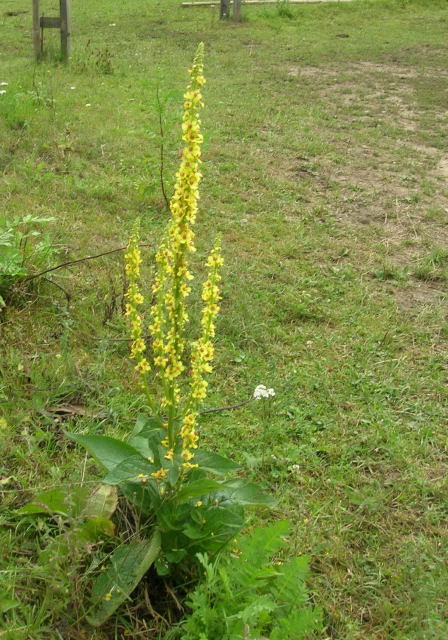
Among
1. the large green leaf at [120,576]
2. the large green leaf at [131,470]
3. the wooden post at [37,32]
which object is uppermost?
the wooden post at [37,32]

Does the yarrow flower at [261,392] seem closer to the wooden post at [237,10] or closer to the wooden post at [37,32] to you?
the wooden post at [37,32]

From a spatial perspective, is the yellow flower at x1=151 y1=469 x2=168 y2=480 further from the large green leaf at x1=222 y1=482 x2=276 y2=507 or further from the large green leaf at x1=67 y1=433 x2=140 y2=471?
the large green leaf at x1=222 y1=482 x2=276 y2=507

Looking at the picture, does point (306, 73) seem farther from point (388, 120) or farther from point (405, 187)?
point (405, 187)

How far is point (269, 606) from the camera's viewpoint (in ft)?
6.31

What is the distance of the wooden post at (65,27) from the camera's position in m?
8.82

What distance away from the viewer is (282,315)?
4238mm

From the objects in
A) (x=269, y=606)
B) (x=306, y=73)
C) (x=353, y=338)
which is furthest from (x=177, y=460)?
(x=306, y=73)

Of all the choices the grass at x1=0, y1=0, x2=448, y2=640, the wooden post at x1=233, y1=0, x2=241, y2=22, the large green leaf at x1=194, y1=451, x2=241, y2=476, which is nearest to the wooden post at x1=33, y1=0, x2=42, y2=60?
the grass at x1=0, y1=0, x2=448, y2=640

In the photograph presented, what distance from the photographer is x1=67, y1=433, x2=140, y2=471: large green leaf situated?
7.56 ft

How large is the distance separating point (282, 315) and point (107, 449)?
2.12m

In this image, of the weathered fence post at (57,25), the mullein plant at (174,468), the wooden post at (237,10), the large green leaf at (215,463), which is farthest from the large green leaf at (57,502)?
the wooden post at (237,10)

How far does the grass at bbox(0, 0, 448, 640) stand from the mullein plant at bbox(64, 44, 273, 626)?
215 millimetres

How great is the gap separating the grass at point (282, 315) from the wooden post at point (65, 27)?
0.90ft

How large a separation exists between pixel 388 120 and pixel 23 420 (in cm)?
687
